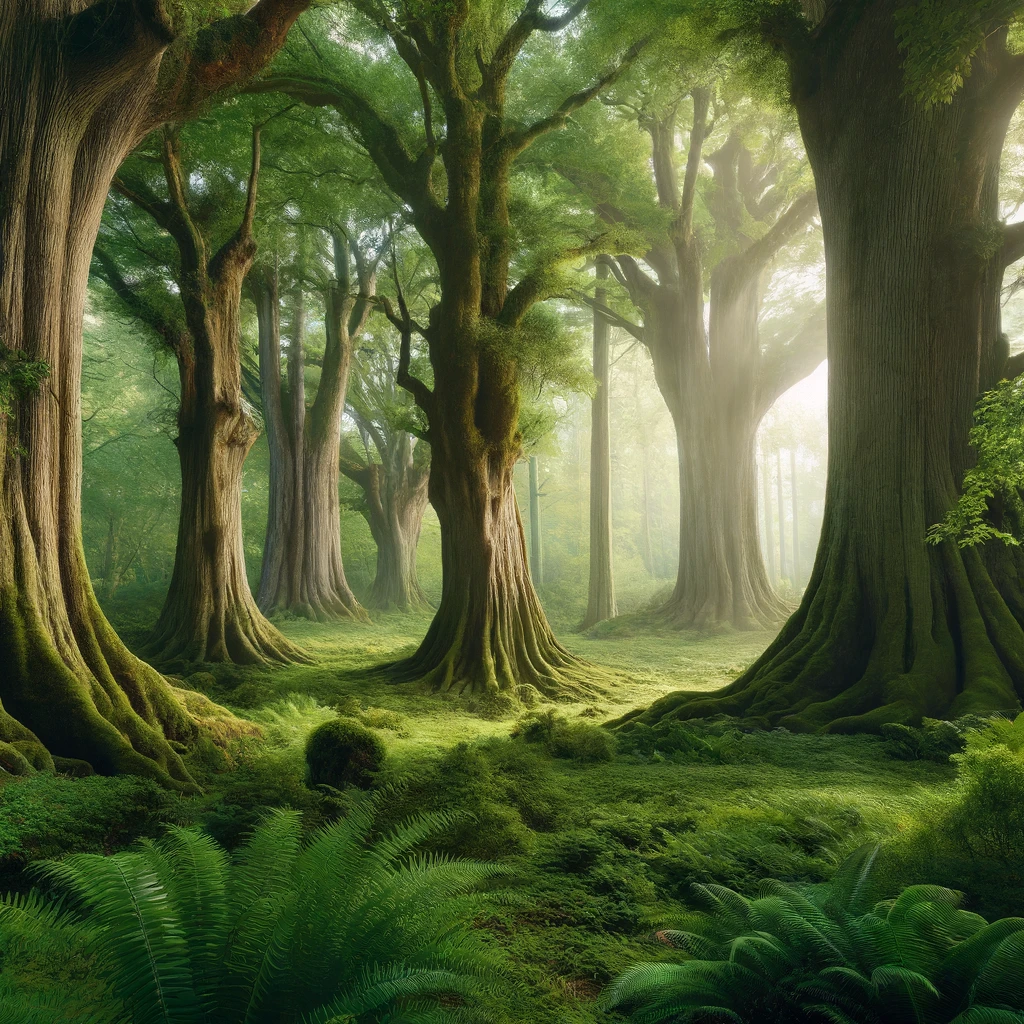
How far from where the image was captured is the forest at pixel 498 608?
2.21m

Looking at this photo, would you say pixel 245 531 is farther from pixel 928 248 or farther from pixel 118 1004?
pixel 118 1004

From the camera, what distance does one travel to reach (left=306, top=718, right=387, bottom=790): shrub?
15.2ft

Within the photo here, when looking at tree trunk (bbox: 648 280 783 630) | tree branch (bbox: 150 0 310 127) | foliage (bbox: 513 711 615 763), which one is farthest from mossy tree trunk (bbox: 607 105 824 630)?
tree branch (bbox: 150 0 310 127)

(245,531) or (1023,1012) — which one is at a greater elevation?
(245,531)

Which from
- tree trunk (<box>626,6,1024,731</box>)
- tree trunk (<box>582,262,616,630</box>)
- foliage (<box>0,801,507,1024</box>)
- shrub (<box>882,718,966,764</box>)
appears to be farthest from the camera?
tree trunk (<box>582,262,616,630</box>)

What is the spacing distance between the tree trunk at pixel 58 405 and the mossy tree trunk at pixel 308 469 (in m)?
12.5

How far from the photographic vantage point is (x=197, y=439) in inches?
452

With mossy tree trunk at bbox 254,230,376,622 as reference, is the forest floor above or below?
below

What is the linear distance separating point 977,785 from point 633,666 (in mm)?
10507

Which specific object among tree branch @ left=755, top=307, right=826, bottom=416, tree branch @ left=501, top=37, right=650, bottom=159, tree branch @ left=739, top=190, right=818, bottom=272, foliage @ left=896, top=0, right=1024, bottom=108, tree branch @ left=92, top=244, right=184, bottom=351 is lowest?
tree branch @ left=92, top=244, right=184, bottom=351

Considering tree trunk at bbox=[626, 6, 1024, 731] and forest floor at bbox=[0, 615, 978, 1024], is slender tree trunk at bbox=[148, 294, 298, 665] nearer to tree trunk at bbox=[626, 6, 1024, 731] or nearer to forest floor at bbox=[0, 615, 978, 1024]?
forest floor at bbox=[0, 615, 978, 1024]

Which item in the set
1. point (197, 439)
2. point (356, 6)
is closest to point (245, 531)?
point (197, 439)

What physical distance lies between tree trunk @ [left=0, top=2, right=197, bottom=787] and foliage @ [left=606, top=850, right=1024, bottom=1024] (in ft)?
12.3

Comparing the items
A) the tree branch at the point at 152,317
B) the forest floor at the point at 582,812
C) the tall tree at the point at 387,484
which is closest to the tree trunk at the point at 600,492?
the tall tree at the point at 387,484
